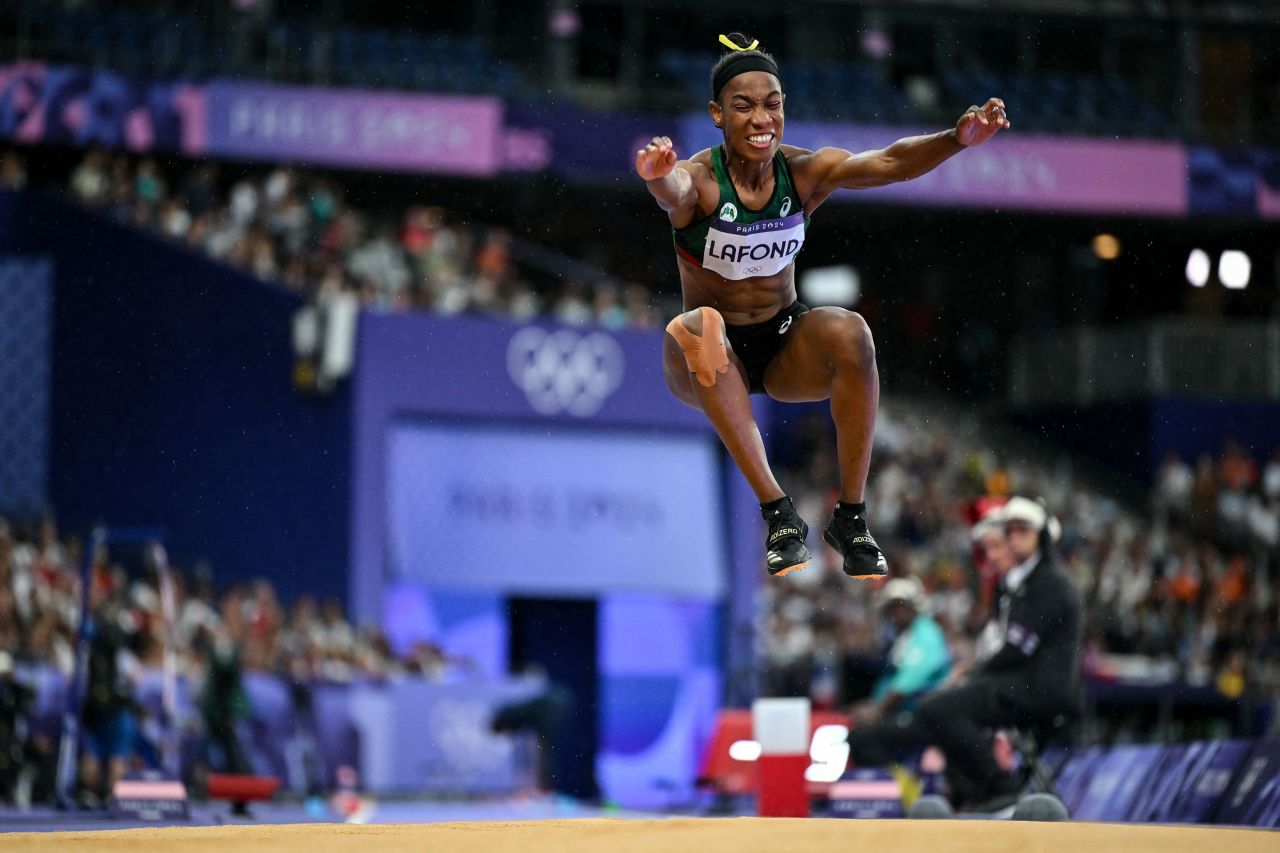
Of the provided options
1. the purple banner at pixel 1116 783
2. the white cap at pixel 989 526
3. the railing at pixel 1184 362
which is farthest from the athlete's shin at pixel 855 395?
the railing at pixel 1184 362

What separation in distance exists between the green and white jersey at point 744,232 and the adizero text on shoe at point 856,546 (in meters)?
1.11

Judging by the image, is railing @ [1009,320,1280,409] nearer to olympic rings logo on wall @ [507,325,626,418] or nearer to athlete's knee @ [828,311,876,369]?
olympic rings logo on wall @ [507,325,626,418]

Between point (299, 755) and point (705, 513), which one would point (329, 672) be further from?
point (705, 513)

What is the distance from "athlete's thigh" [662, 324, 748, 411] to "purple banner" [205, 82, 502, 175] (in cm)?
1392

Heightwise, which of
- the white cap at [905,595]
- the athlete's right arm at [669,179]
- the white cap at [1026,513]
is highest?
the athlete's right arm at [669,179]

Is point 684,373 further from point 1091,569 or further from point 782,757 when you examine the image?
point 1091,569

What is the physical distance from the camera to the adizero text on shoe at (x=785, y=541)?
7367 mm

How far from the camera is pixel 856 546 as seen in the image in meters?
7.71

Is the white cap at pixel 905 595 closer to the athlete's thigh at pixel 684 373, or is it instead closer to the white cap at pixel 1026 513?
the white cap at pixel 1026 513

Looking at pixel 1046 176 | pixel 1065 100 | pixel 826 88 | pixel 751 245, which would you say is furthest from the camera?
pixel 1065 100

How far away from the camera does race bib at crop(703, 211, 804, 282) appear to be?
24.1ft

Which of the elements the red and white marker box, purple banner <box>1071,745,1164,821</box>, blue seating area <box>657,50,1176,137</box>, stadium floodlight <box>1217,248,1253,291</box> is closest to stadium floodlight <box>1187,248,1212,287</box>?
stadium floodlight <box>1217,248,1253,291</box>

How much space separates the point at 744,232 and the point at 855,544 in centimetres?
138

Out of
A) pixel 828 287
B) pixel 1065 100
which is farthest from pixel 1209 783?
pixel 828 287
